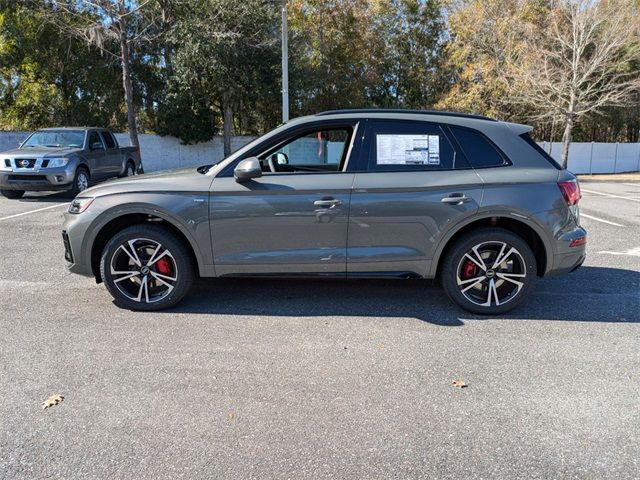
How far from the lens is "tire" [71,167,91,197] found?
39.9ft

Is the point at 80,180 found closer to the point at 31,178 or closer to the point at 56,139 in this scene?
the point at 31,178

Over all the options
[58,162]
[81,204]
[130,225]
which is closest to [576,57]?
[58,162]

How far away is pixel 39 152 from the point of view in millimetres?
12047

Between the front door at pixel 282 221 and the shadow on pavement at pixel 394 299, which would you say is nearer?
the front door at pixel 282 221

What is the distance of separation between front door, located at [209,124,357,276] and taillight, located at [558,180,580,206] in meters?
1.89

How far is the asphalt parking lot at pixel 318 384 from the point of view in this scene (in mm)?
2730

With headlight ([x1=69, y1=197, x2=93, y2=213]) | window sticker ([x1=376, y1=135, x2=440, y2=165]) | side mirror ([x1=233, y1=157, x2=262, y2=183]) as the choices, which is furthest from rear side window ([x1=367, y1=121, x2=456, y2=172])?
headlight ([x1=69, y1=197, x2=93, y2=213])

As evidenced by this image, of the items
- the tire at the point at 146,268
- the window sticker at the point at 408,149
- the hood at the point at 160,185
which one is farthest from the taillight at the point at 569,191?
the tire at the point at 146,268

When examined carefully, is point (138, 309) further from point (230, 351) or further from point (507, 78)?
point (507, 78)

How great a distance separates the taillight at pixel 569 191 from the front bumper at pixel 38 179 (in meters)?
10.9

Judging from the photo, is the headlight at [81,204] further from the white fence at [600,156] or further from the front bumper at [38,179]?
the white fence at [600,156]

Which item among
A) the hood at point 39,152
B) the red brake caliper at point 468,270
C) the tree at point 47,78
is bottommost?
the red brake caliper at point 468,270

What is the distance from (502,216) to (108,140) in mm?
12523

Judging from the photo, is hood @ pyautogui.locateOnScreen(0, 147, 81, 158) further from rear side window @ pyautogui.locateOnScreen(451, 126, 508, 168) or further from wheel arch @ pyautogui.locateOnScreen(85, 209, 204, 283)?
rear side window @ pyautogui.locateOnScreen(451, 126, 508, 168)
